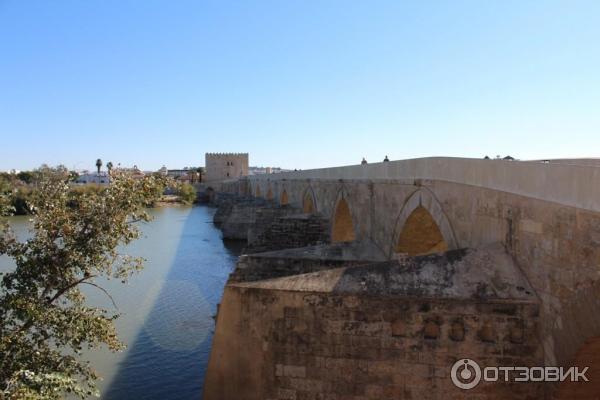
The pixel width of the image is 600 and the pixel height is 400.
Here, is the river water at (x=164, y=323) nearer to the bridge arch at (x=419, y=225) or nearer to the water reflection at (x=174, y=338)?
the water reflection at (x=174, y=338)

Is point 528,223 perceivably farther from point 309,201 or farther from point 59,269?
point 309,201

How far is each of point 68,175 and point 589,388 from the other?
195 inches

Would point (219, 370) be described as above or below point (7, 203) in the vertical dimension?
below

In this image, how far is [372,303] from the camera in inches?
153

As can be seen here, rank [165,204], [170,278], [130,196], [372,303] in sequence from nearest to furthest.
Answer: [372,303], [130,196], [170,278], [165,204]

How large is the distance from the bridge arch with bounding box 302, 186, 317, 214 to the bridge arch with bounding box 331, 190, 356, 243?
2.10m

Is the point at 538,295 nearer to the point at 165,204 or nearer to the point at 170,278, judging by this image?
the point at 170,278

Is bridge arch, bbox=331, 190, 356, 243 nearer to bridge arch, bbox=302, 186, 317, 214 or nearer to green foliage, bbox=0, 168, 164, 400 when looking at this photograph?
bridge arch, bbox=302, 186, 317, 214

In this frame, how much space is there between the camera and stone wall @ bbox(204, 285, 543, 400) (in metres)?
3.68

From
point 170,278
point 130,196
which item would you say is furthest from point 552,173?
point 170,278

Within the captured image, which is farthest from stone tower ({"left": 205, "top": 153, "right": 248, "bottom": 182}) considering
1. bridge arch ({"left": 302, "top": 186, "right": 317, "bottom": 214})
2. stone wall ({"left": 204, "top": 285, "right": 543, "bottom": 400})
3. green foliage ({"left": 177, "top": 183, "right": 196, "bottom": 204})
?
stone wall ({"left": 204, "top": 285, "right": 543, "bottom": 400})

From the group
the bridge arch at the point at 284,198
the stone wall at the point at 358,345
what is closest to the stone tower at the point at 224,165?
the bridge arch at the point at 284,198

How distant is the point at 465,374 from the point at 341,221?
25.4 feet

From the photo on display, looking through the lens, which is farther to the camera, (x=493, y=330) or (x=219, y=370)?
(x=219, y=370)
